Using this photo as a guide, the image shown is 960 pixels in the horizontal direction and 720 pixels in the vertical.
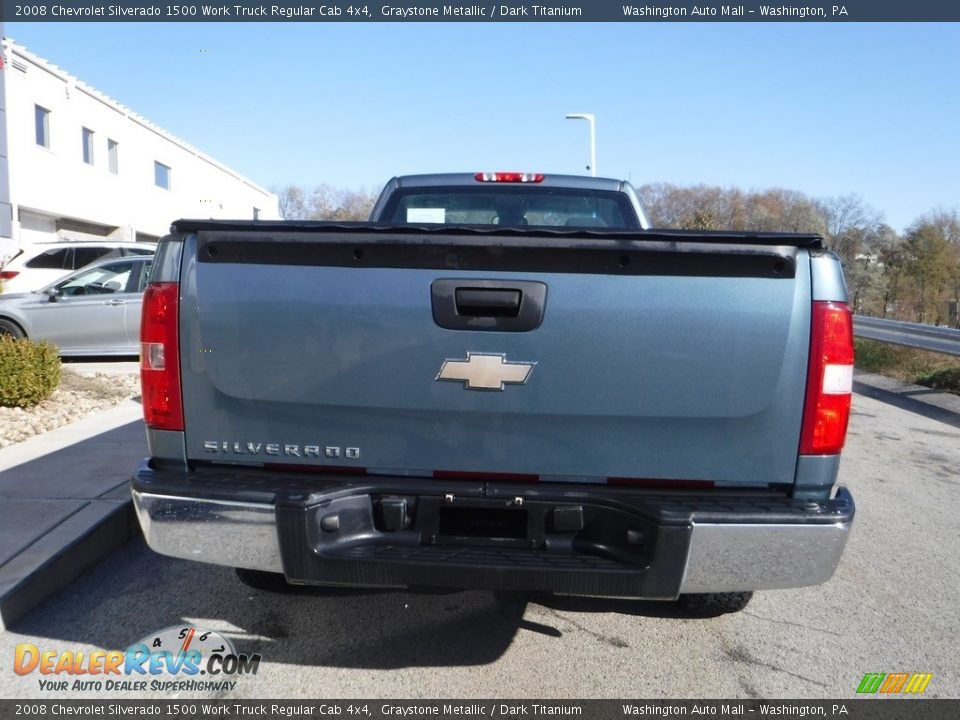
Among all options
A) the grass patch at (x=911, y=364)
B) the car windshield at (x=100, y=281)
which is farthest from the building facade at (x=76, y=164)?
the grass patch at (x=911, y=364)

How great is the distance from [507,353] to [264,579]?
5.24ft

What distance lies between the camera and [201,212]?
3675cm

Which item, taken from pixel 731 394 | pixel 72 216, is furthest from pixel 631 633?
pixel 72 216

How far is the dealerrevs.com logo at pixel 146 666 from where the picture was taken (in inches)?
120

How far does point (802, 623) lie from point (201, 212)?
36953 millimetres

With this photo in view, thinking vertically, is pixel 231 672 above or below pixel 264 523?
below

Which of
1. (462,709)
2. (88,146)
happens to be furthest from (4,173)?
(462,709)

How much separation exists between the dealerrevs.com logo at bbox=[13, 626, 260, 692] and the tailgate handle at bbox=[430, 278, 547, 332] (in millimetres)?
1662

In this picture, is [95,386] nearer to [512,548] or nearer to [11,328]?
[11,328]

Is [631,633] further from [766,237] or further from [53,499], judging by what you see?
[53,499]

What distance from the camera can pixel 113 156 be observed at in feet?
91.4

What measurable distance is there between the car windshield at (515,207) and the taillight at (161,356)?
2.37m

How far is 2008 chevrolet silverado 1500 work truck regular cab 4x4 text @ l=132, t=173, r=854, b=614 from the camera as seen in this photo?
2.60m

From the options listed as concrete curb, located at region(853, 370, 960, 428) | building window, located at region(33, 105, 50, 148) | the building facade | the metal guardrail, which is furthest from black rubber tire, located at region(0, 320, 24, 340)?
building window, located at region(33, 105, 50, 148)
